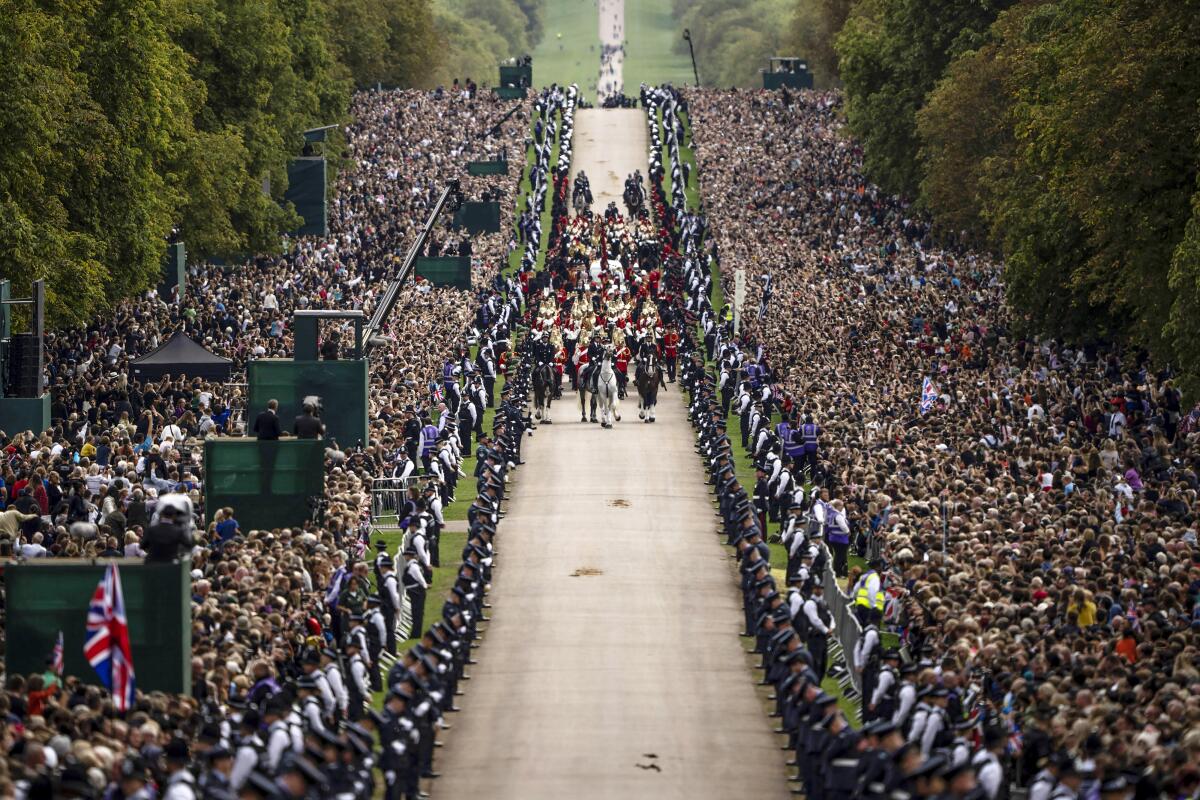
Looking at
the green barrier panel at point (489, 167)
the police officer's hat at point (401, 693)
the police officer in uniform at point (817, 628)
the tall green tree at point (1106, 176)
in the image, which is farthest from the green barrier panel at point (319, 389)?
the green barrier panel at point (489, 167)

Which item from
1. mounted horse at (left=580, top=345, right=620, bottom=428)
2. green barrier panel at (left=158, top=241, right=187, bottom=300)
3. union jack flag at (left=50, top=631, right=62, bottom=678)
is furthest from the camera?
green barrier panel at (left=158, top=241, right=187, bottom=300)

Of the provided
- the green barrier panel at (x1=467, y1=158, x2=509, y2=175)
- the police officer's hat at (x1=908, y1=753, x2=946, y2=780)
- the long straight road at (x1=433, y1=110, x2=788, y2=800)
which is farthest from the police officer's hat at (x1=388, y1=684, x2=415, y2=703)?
the green barrier panel at (x1=467, y1=158, x2=509, y2=175)

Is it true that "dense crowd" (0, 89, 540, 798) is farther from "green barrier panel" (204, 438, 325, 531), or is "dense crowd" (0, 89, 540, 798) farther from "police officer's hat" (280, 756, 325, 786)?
"green barrier panel" (204, 438, 325, 531)

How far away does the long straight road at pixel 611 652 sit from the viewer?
29.5 m

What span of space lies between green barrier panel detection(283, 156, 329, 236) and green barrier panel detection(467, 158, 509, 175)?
10272 mm

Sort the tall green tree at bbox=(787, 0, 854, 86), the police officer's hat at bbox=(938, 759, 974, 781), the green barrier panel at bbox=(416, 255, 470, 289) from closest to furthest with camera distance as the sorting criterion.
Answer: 1. the police officer's hat at bbox=(938, 759, 974, 781)
2. the green barrier panel at bbox=(416, 255, 470, 289)
3. the tall green tree at bbox=(787, 0, 854, 86)

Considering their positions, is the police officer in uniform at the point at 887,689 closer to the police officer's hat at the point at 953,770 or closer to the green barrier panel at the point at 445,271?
the police officer's hat at the point at 953,770

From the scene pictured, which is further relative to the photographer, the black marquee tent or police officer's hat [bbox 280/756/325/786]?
the black marquee tent

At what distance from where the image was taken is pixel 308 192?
83.4 metres

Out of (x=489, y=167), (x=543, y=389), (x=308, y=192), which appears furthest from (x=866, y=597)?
(x=489, y=167)

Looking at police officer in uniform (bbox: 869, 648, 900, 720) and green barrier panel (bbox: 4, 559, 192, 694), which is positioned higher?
green barrier panel (bbox: 4, 559, 192, 694)

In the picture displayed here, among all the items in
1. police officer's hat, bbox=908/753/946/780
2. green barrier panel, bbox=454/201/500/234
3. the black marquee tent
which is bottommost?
police officer's hat, bbox=908/753/946/780

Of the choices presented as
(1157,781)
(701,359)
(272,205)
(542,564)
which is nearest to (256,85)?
(272,205)

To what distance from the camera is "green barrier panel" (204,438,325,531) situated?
39.2 m
